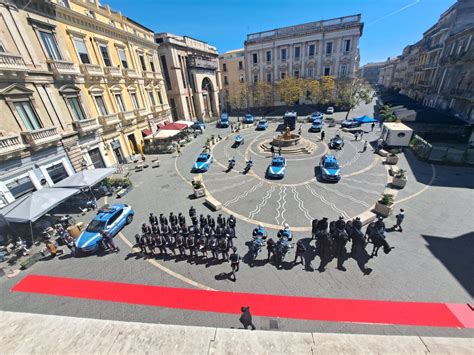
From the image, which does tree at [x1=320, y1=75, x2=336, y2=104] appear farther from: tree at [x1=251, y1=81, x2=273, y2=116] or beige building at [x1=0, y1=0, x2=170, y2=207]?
beige building at [x1=0, y1=0, x2=170, y2=207]

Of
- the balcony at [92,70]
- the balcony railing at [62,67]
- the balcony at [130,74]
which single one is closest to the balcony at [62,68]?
the balcony railing at [62,67]

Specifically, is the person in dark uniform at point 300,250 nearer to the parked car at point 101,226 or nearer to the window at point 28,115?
the parked car at point 101,226

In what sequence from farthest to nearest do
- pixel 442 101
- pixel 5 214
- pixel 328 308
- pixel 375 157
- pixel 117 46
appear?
pixel 442 101
pixel 117 46
pixel 375 157
pixel 5 214
pixel 328 308

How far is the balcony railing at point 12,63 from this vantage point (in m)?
13.1

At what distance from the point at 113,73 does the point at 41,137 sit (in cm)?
1165

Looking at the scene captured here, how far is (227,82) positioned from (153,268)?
61623mm

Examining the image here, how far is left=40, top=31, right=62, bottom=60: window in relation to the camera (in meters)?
16.0

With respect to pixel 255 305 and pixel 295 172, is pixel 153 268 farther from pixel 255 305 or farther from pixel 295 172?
pixel 295 172

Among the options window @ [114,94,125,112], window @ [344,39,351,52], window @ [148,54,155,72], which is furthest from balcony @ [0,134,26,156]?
window @ [344,39,351,52]

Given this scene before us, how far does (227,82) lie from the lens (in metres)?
61.2

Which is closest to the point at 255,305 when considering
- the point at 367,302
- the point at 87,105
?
the point at 367,302

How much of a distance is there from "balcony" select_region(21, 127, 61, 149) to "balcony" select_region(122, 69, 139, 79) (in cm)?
1219

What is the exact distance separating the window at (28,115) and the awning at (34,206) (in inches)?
221

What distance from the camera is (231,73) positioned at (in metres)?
59.7
